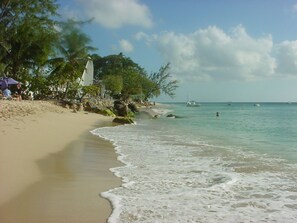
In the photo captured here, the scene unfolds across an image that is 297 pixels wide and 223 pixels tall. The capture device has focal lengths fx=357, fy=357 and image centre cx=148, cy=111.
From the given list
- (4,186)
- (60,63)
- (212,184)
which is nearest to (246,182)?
(212,184)

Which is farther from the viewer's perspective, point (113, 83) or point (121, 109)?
point (113, 83)

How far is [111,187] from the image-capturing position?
6965 mm

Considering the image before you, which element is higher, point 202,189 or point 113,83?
point 113,83

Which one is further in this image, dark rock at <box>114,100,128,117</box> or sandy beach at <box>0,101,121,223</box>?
dark rock at <box>114,100,128,117</box>

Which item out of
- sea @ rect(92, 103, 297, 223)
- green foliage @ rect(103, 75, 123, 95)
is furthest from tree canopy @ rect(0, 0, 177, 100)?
sea @ rect(92, 103, 297, 223)

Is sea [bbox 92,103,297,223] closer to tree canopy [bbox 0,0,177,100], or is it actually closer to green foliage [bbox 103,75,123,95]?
tree canopy [bbox 0,0,177,100]

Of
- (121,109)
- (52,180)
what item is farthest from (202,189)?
(121,109)

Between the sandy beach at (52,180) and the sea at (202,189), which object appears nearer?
the sandy beach at (52,180)

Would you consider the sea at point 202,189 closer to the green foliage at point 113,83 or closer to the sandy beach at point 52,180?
the sandy beach at point 52,180

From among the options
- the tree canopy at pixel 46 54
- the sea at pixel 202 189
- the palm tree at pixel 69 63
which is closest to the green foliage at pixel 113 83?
the tree canopy at pixel 46 54

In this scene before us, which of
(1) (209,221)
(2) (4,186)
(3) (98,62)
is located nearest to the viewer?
(1) (209,221)

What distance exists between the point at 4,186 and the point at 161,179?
3.22 metres

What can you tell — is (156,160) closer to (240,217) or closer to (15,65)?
(240,217)

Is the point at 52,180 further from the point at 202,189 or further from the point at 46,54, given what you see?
the point at 46,54
